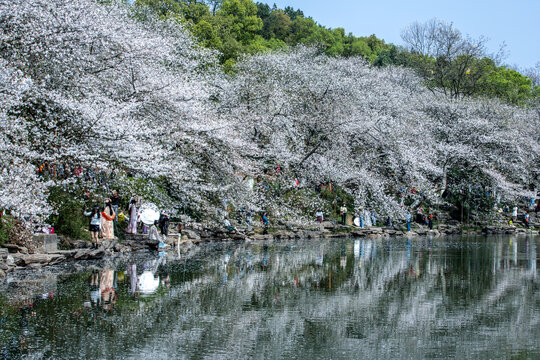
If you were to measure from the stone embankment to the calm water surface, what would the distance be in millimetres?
1400

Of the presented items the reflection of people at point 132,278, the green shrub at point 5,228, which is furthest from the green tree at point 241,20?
the reflection of people at point 132,278

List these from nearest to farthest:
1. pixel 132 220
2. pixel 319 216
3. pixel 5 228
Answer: pixel 5 228, pixel 132 220, pixel 319 216

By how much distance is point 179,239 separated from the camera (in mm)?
23656

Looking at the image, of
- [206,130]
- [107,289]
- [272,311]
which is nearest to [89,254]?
[107,289]

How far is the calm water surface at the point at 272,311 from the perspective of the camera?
29.2 ft

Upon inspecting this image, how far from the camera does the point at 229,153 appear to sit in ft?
76.1

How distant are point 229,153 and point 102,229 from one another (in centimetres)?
571

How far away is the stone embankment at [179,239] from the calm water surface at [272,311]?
1.40 metres

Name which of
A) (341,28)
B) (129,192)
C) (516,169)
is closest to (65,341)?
(129,192)

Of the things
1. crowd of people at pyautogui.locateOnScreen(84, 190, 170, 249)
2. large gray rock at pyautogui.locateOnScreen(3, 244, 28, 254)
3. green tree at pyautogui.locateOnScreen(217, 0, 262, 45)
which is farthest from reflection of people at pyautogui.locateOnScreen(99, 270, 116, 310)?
green tree at pyautogui.locateOnScreen(217, 0, 262, 45)

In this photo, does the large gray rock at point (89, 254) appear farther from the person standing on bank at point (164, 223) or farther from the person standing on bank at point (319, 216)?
the person standing on bank at point (319, 216)

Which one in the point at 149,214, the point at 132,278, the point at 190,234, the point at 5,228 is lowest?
the point at 132,278

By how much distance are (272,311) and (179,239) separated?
41.5 ft

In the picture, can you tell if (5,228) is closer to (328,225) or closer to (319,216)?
(319,216)
